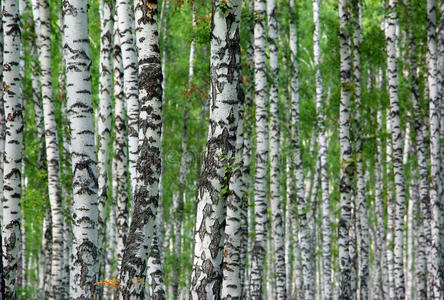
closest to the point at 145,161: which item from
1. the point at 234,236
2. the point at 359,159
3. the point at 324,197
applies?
the point at 234,236

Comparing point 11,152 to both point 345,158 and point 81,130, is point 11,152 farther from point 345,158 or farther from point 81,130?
point 345,158

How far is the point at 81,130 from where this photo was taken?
7199 mm

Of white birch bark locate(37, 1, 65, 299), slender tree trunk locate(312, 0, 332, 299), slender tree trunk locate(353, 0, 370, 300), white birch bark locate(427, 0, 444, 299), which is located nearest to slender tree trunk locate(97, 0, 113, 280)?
white birch bark locate(37, 1, 65, 299)

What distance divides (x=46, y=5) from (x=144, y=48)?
6.01 m

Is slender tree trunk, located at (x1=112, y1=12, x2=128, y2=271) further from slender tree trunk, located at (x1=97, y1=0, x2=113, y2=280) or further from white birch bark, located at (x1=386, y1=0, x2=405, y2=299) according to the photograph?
white birch bark, located at (x1=386, y1=0, x2=405, y2=299)

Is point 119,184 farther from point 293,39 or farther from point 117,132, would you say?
point 293,39

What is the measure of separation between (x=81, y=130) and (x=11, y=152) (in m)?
1.93

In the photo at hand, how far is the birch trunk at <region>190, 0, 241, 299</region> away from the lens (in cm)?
597

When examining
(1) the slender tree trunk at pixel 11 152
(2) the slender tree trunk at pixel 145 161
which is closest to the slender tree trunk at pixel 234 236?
(2) the slender tree trunk at pixel 145 161

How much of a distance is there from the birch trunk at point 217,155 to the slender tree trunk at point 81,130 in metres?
1.79

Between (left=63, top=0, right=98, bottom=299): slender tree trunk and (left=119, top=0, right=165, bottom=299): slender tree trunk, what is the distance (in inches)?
32.8

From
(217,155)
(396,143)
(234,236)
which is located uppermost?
(396,143)

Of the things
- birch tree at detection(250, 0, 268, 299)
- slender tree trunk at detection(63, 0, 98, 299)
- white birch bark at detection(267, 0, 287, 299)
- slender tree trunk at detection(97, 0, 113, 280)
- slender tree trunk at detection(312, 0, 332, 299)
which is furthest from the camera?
slender tree trunk at detection(312, 0, 332, 299)

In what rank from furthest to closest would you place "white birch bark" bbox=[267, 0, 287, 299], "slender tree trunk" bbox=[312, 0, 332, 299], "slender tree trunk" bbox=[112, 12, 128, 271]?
"slender tree trunk" bbox=[312, 0, 332, 299], "white birch bark" bbox=[267, 0, 287, 299], "slender tree trunk" bbox=[112, 12, 128, 271]
